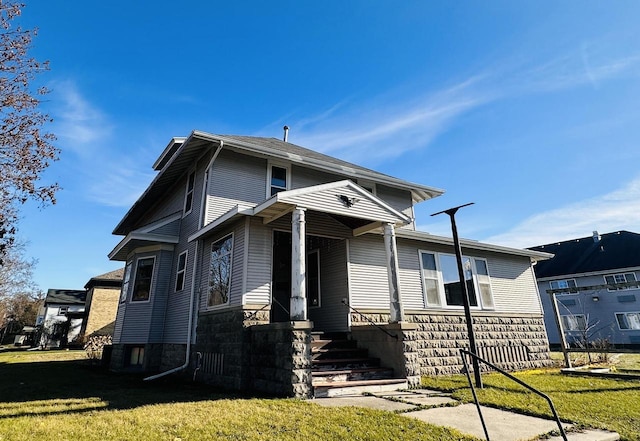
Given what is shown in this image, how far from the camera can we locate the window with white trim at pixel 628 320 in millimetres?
22547

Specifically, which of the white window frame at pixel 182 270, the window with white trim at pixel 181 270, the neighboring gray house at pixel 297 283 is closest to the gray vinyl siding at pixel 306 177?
the neighboring gray house at pixel 297 283

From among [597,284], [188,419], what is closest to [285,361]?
[188,419]

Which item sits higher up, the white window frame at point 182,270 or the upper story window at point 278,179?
the upper story window at point 278,179

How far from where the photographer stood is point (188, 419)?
15.0 ft

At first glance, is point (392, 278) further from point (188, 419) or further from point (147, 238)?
point (147, 238)

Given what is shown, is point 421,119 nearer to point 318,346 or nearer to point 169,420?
point 318,346

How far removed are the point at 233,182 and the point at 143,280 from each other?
4737 millimetres

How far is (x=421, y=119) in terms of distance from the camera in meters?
10.1

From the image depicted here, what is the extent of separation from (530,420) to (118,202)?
14.6m

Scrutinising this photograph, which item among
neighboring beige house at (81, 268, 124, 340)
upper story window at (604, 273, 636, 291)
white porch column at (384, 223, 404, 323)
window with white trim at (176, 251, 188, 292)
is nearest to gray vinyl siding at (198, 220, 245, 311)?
window with white trim at (176, 251, 188, 292)

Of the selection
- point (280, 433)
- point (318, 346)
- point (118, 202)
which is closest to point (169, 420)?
point (280, 433)

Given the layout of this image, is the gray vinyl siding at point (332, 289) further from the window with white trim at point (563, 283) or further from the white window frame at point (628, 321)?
the window with white trim at point (563, 283)

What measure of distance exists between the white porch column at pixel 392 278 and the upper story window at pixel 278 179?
3736mm

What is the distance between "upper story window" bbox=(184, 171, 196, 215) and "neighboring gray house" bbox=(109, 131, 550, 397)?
72 millimetres
